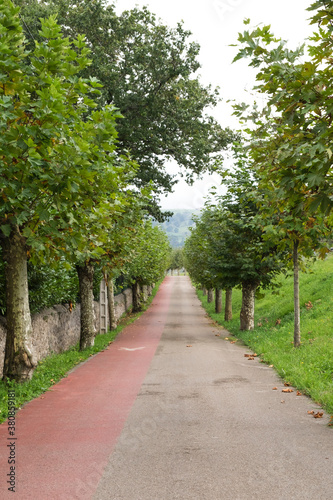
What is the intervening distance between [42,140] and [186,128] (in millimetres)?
14491

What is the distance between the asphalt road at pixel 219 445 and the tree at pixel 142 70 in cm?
1242

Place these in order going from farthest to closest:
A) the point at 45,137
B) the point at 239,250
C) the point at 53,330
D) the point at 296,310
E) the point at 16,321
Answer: the point at 239,250
the point at 53,330
the point at 296,310
the point at 16,321
the point at 45,137

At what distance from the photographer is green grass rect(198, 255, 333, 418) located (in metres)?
8.59

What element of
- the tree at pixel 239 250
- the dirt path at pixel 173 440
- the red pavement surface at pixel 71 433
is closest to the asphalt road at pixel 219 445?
the dirt path at pixel 173 440

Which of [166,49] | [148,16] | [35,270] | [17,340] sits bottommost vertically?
Answer: [17,340]

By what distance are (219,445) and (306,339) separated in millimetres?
8729

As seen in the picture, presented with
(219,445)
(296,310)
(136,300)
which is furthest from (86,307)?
(136,300)

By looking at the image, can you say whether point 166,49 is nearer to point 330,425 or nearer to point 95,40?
point 95,40

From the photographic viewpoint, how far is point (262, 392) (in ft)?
27.5

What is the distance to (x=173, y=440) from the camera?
5617mm

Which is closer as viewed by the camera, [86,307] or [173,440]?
[173,440]

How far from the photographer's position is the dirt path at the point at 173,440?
4.27 meters

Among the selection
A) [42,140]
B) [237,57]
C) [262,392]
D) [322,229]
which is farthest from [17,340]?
[322,229]

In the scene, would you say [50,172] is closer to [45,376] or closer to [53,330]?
[45,376]
